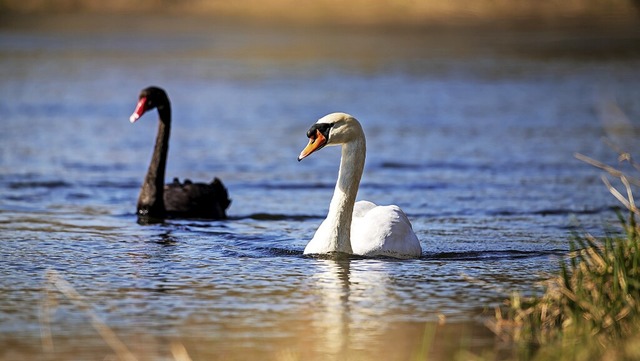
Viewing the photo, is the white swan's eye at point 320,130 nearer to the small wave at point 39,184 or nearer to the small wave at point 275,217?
the small wave at point 275,217

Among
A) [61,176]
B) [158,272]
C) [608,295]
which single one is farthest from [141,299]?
[61,176]

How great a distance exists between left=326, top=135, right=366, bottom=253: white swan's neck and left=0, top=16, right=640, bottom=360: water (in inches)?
8.2

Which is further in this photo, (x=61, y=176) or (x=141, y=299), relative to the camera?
(x=61, y=176)

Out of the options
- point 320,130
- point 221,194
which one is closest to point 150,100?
point 221,194

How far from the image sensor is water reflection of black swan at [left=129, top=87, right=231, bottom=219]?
12641 mm

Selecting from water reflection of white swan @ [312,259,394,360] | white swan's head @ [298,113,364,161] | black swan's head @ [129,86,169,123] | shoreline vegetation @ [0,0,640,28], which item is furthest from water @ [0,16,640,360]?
shoreline vegetation @ [0,0,640,28]

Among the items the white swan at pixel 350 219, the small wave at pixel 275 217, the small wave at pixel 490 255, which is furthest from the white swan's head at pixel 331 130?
the small wave at pixel 275 217

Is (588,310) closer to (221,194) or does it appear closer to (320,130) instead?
(320,130)

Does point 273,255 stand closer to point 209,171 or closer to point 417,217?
point 417,217

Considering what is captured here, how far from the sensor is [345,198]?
9.66 m

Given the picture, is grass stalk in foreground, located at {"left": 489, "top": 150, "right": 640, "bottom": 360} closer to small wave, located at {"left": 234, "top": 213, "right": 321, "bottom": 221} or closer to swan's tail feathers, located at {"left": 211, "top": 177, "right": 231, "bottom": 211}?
small wave, located at {"left": 234, "top": 213, "right": 321, "bottom": 221}

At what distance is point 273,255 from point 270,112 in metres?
13.1

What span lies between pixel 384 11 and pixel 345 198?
40642 millimetres

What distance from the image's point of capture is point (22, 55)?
35.7 metres
